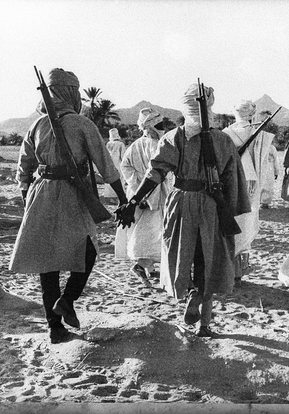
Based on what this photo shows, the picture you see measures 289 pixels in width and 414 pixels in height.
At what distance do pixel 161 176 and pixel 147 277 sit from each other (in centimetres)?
230

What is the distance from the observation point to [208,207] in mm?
3777

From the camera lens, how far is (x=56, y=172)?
3.71 m

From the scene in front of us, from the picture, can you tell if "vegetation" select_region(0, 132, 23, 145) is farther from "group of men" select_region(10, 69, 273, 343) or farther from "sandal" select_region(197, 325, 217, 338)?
"sandal" select_region(197, 325, 217, 338)

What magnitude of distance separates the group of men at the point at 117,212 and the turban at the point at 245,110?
1964mm

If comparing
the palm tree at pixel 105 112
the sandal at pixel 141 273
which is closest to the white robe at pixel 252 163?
the sandal at pixel 141 273

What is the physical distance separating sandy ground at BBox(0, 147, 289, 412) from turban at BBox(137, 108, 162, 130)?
69.0 inches

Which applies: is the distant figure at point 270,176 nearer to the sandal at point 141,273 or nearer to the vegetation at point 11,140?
the sandal at point 141,273

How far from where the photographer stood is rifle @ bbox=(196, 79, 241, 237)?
3682 millimetres

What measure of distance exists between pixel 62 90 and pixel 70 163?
501 mm

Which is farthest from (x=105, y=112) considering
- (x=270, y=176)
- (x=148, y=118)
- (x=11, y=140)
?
(x=148, y=118)

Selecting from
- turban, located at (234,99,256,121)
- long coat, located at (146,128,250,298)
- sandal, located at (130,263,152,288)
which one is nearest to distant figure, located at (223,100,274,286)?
turban, located at (234,99,256,121)

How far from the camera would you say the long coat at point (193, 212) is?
3754 mm

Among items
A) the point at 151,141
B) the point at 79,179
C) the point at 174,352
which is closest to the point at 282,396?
the point at 174,352

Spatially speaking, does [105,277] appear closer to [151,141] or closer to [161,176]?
[151,141]
